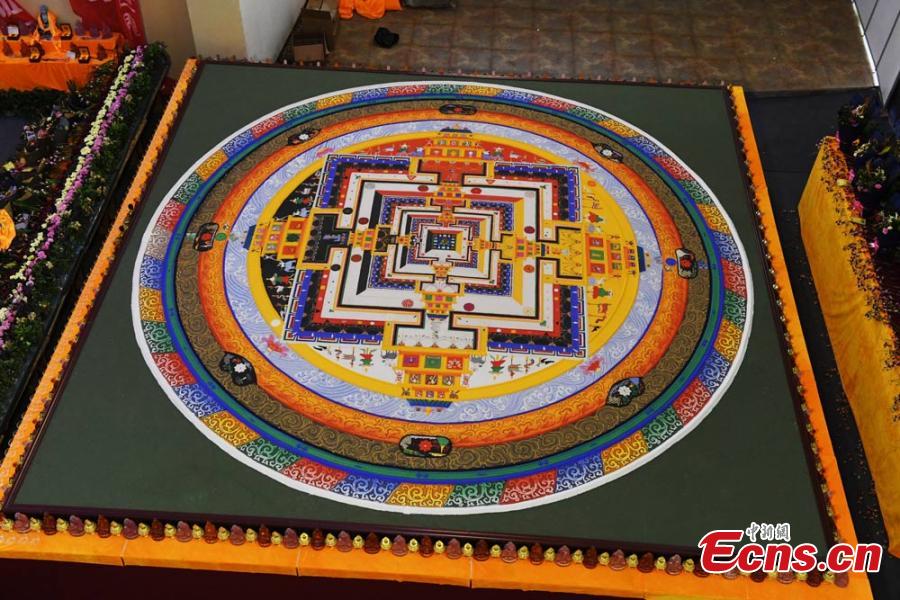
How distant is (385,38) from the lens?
9445 millimetres

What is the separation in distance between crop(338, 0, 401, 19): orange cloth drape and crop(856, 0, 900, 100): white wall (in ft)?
16.2

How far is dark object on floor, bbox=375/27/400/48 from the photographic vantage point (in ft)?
31.0

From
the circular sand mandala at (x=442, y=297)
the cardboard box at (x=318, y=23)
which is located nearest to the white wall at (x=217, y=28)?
the cardboard box at (x=318, y=23)

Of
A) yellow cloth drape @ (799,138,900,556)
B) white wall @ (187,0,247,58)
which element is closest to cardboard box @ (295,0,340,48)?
white wall @ (187,0,247,58)

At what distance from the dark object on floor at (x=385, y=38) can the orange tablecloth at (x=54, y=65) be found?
2454 mm

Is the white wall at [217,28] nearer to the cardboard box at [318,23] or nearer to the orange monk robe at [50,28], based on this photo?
the cardboard box at [318,23]

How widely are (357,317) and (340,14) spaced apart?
4.88 m

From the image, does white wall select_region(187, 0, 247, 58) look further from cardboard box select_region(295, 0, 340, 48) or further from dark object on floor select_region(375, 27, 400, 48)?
dark object on floor select_region(375, 27, 400, 48)

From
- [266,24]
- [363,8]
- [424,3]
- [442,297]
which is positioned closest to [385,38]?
[363,8]

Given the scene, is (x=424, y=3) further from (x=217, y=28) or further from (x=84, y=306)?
(x=84, y=306)

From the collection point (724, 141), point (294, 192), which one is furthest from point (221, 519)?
point (724, 141)

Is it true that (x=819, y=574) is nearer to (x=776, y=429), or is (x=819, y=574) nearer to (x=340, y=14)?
(x=776, y=429)

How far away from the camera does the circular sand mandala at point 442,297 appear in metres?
5.36

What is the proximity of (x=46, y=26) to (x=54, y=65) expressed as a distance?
1.28 ft
